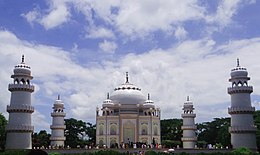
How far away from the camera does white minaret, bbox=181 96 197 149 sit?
50906 millimetres

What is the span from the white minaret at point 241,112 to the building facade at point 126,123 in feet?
44.9

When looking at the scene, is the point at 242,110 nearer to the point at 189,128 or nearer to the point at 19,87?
the point at 189,128

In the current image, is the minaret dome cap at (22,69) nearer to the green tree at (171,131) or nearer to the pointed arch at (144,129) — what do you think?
the pointed arch at (144,129)

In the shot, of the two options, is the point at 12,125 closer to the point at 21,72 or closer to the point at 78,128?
the point at 21,72

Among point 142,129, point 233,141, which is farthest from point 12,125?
point 233,141

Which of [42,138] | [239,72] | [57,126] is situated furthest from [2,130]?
[239,72]

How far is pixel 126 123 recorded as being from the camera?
49.3m

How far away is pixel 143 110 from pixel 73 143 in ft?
43.7

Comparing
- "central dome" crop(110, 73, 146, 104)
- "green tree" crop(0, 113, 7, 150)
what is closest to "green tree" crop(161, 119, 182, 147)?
"central dome" crop(110, 73, 146, 104)

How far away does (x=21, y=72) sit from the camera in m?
38.4

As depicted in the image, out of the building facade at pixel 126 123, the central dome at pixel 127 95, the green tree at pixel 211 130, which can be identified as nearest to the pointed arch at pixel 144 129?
the building facade at pixel 126 123

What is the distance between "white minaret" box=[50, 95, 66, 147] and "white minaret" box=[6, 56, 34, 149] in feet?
41.5

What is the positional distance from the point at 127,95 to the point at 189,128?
9.85 metres

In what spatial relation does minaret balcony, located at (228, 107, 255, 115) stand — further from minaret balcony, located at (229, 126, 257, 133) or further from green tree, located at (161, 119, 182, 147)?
green tree, located at (161, 119, 182, 147)
